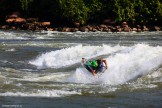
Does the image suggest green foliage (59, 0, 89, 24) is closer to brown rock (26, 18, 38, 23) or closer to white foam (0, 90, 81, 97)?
brown rock (26, 18, 38, 23)

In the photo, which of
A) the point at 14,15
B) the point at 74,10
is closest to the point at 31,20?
the point at 14,15

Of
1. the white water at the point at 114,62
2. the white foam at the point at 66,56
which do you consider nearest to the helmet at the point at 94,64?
the white water at the point at 114,62

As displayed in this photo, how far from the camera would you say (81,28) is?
57000 mm

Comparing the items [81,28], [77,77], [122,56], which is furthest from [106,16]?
[77,77]

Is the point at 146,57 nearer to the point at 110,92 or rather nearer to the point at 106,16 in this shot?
the point at 110,92

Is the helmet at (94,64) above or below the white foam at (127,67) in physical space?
above

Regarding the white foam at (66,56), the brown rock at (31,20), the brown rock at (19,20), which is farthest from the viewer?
the brown rock at (31,20)

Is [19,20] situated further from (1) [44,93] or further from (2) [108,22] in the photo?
(1) [44,93]

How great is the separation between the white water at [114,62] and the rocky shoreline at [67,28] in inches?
970

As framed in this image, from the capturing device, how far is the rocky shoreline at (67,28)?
55.5 m

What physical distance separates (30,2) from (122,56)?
43069mm

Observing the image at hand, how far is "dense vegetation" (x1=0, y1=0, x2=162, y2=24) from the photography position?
197 feet

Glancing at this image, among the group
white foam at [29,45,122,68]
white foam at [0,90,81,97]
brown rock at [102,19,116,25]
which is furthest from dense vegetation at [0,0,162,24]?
white foam at [0,90,81,97]

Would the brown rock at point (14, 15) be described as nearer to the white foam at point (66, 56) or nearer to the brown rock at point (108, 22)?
the brown rock at point (108, 22)
